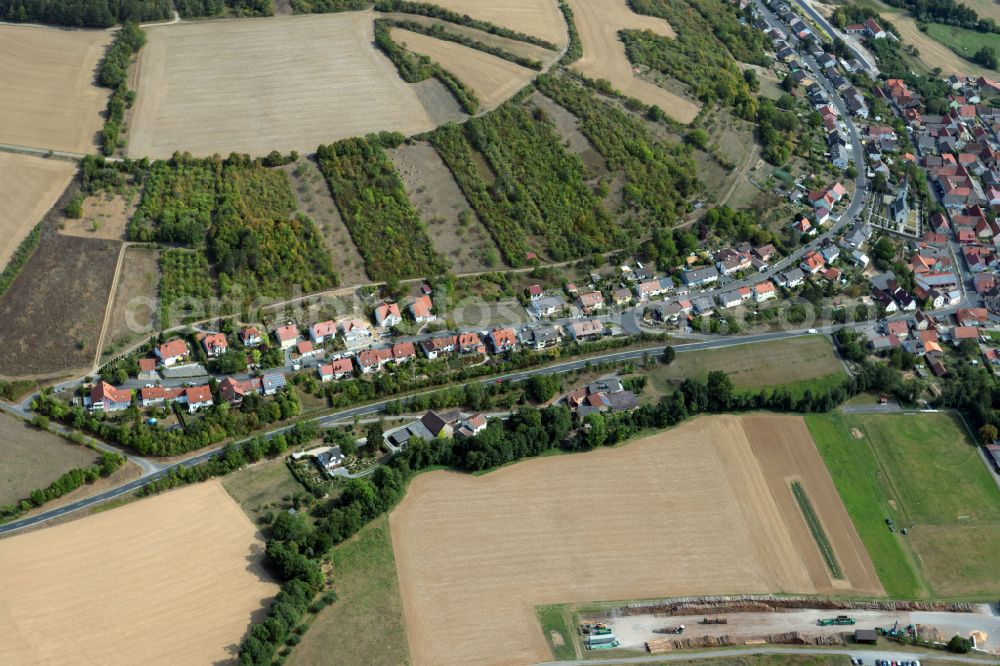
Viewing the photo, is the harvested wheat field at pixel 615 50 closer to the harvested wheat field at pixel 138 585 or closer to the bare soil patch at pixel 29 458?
the harvested wheat field at pixel 138 585

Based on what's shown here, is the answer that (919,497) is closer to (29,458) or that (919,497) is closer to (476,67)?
(29,458)

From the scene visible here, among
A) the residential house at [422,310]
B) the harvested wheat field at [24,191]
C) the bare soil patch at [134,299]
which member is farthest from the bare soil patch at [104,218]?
the residential house at [422,310]

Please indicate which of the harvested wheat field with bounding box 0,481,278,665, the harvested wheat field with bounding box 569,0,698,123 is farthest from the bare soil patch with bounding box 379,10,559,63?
the harvested wheat field with bounding box 0,481,278,665

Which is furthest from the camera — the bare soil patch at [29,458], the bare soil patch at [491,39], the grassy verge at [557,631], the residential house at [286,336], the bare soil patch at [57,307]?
the bare soil patch at [491,39]

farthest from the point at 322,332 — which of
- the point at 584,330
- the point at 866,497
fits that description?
the point at 866,497

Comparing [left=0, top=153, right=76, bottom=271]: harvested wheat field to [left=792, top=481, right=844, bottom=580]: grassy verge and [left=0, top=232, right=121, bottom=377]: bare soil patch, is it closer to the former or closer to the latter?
[left=0, top=232, right=121, bottom=377]: bare soil patch
